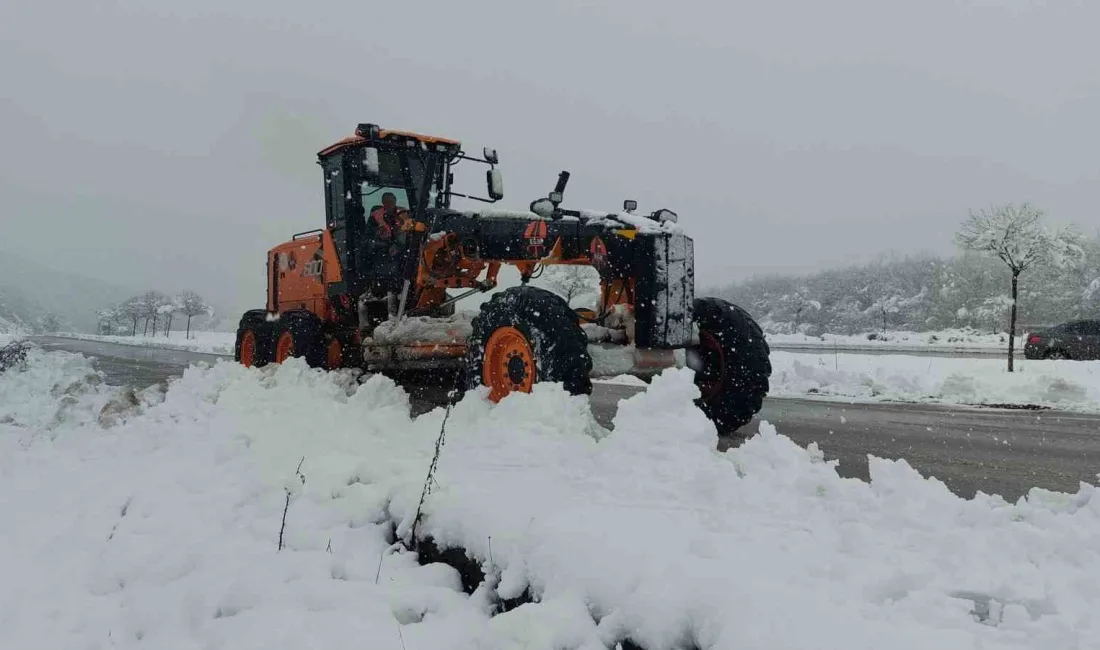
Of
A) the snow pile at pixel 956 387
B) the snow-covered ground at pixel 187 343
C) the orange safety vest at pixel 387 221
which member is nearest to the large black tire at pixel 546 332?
the orange safety vest at pixel 387 221

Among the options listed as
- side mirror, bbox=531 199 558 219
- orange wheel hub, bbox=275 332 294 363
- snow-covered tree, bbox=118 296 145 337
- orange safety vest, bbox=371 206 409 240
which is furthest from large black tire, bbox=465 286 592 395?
snow-covered tree, bbox=118 296 145 337

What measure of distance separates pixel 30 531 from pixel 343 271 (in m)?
4.96

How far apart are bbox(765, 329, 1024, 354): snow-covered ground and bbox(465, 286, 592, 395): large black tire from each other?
27.7 metres

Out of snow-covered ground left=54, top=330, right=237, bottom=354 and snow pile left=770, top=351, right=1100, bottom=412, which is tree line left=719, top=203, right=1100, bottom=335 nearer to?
snow pile left=770, top=351, right=1100, bottom=412

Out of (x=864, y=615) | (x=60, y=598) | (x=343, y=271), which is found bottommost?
(x=60, y=598)

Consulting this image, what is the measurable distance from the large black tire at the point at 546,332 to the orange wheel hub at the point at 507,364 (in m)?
0.03

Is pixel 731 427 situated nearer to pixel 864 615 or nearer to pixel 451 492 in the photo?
pixel 451 492

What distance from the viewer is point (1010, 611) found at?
206 centimetres

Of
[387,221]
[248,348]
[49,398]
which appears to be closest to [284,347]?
[387,221]

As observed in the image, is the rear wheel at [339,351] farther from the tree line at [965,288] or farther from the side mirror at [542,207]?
the tree line at [965,288]

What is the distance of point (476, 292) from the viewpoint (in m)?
7.36

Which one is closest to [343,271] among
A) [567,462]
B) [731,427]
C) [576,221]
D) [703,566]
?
[576,221]

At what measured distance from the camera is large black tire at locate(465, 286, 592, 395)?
4.65m

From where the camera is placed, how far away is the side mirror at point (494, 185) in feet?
25.7
